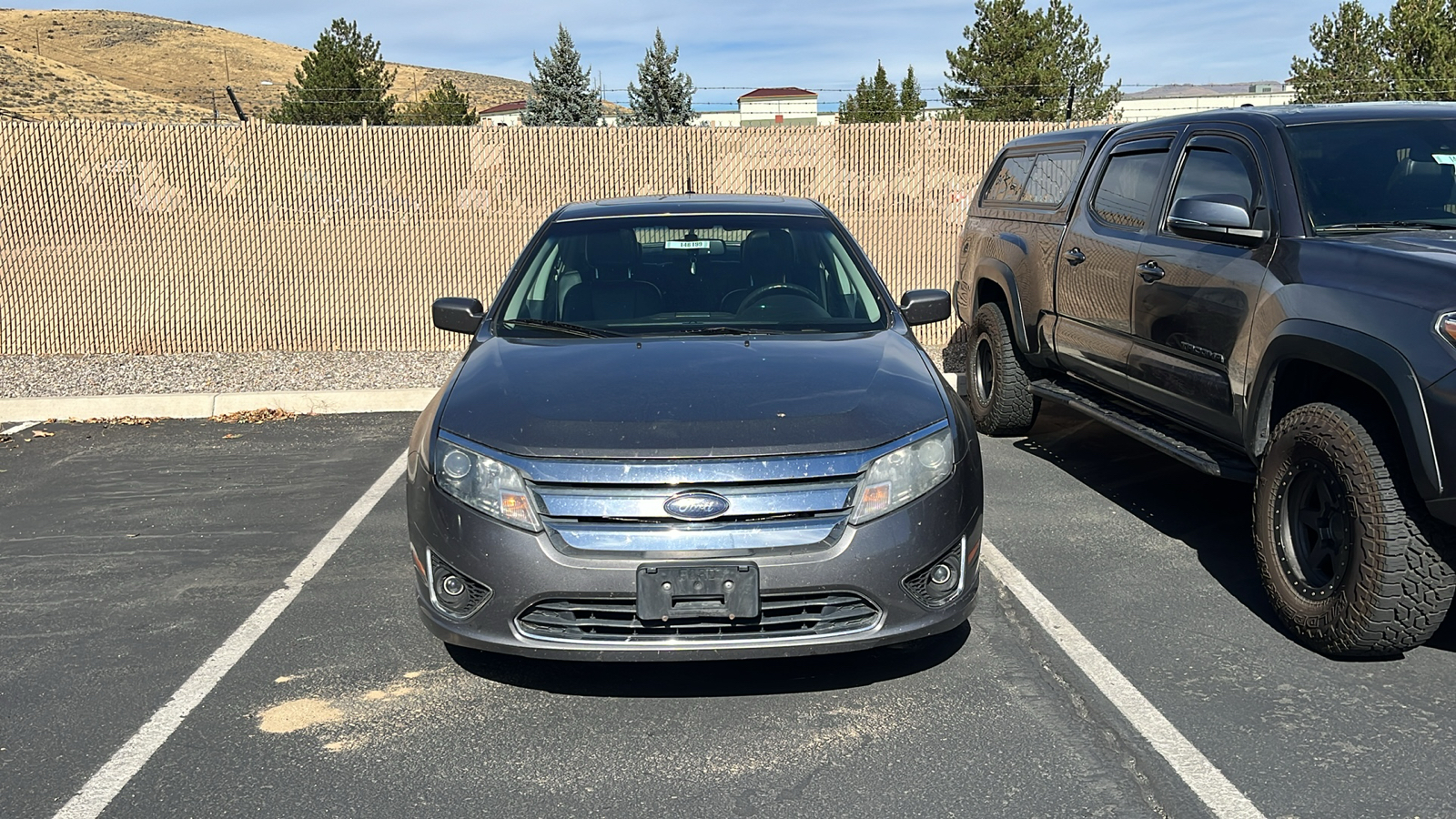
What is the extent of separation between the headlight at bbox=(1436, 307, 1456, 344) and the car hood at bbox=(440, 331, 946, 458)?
4.89ft

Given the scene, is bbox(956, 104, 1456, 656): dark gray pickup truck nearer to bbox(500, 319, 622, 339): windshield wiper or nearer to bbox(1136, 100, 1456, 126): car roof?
bbox(1136, 100, 1456, 126): car roof

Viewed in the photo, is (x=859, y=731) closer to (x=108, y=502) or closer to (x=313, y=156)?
(x=108, y=502)

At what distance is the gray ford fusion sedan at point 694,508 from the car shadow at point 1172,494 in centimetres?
177

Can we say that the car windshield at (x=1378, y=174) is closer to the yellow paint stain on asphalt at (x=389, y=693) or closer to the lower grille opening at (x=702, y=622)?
the lower grille opening at (x=702, y=622)

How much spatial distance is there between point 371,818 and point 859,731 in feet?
4.72

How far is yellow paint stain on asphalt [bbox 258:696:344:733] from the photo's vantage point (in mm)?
3736

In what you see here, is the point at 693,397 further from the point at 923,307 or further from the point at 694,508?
the point at 923,307

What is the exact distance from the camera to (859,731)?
3.65 m

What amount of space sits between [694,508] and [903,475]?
2.15 ft

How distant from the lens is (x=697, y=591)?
11.2 ft

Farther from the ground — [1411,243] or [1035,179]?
[1035,179]

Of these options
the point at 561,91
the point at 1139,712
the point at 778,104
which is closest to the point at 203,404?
the point at 1139,712

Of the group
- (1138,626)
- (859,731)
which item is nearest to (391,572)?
(859,731)

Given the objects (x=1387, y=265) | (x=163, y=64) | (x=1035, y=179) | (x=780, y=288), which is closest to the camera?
(x=1387, y=265)
